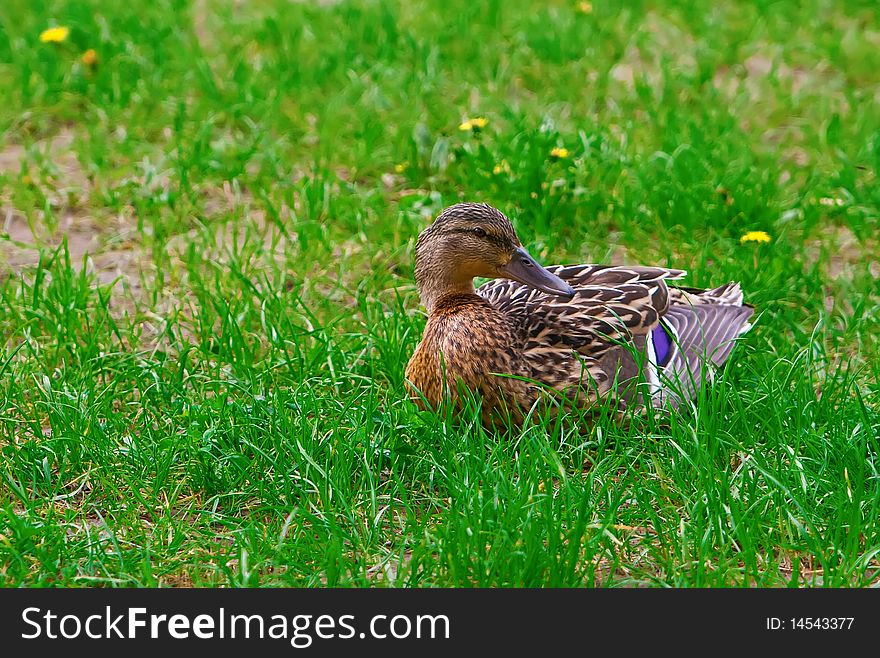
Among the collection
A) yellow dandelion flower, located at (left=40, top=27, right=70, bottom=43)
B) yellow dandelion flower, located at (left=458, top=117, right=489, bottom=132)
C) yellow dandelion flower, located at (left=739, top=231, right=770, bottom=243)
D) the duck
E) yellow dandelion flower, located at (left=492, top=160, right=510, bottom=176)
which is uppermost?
yellow dandelion flower, located at (left=40, top=27, right=70, bottom=43)

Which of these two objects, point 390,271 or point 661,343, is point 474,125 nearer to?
point 390,271

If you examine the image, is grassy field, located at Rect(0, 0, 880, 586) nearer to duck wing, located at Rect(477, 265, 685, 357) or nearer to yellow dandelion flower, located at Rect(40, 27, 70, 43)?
yellow dandelion flower, located at Rect(40, 27, 70, 43)

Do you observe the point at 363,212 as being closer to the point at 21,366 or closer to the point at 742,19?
the point at 21,366

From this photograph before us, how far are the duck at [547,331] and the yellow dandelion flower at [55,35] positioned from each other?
350 cm

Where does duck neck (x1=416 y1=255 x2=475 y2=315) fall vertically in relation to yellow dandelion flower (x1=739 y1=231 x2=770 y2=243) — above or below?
below

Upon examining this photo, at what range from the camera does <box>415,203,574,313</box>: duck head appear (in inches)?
172

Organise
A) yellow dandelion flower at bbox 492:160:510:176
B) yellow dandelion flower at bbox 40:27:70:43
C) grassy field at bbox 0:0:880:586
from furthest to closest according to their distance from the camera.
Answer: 1. yellow dandelion flower at bbox 40:27:70:43
2. yellow dandelion flower at bbox 492:160:510:176
3. grassy field at bbox 0:0:880:586

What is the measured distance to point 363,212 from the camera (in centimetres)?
562

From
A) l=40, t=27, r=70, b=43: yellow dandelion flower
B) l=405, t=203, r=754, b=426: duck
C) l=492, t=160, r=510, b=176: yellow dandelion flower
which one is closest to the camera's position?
l=405, t=203, r=754, b=426: duck

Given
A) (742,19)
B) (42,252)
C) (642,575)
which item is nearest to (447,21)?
(742,19)

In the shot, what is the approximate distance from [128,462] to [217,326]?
3.54 feet

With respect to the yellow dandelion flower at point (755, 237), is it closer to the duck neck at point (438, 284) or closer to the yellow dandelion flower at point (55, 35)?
the duck neck at point (438, 284)

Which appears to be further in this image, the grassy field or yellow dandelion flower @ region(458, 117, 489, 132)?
yellow dandelion flower @ region(458, 117, 489, 132)

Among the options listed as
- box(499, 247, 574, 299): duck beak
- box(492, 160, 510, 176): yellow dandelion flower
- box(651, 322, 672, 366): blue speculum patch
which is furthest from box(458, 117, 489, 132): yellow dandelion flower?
box(651, 322, 672, 366): blue speculum patch
